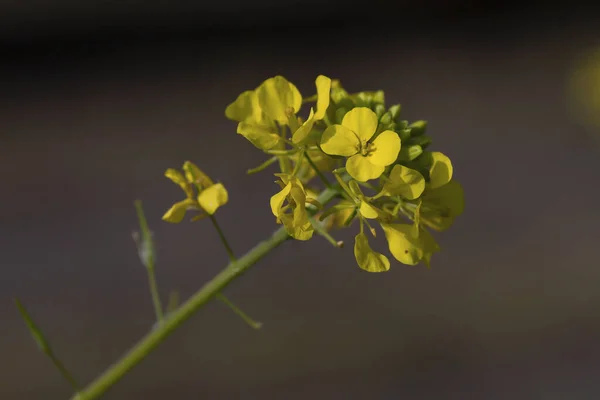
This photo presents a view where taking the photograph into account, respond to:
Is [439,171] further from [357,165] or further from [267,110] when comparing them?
[267,110]

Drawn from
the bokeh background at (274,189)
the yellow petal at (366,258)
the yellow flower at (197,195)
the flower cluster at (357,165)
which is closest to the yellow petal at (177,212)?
the yellow flower at (197,195)

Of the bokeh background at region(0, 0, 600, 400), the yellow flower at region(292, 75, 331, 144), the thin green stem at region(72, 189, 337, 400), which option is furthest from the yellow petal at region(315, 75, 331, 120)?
the bokeh background at region(0, 0, 600, 400)

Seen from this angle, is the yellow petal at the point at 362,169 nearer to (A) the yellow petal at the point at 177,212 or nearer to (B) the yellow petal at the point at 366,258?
(B) the yellow petal at the point at 366,258

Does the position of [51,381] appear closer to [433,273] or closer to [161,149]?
[161,149]

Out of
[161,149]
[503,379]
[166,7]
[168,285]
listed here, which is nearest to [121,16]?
[166,7]

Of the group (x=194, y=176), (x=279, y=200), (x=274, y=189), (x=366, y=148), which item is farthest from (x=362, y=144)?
(x=274, y=189)
